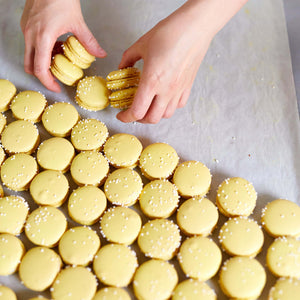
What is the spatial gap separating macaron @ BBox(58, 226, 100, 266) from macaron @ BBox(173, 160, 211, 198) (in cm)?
32

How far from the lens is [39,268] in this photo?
1070 mm

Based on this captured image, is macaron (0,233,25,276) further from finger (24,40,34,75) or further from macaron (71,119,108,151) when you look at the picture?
finger (24,40,34,75)

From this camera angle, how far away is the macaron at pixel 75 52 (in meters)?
1.31

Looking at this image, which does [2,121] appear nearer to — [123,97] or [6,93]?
[6,93]

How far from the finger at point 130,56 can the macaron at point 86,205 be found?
46cm

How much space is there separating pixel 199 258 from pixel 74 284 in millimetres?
375

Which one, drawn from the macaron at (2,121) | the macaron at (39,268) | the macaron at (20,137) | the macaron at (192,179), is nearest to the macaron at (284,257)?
the macaron at (192,179)

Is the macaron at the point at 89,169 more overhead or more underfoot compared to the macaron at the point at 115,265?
more overhead

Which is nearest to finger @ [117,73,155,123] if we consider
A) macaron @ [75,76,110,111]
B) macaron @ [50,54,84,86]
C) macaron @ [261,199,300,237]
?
macaron @ [75,76,110,111]

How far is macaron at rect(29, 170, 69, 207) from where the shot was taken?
1.18 m

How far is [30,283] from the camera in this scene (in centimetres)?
106

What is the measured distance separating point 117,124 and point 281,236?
0.69 meters

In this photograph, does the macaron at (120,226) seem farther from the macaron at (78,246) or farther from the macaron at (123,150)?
the macaron at (123,150)

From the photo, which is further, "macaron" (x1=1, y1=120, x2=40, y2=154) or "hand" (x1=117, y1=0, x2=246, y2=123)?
"macaron" (x1=1, y1=120, x2=40, y2=154)
